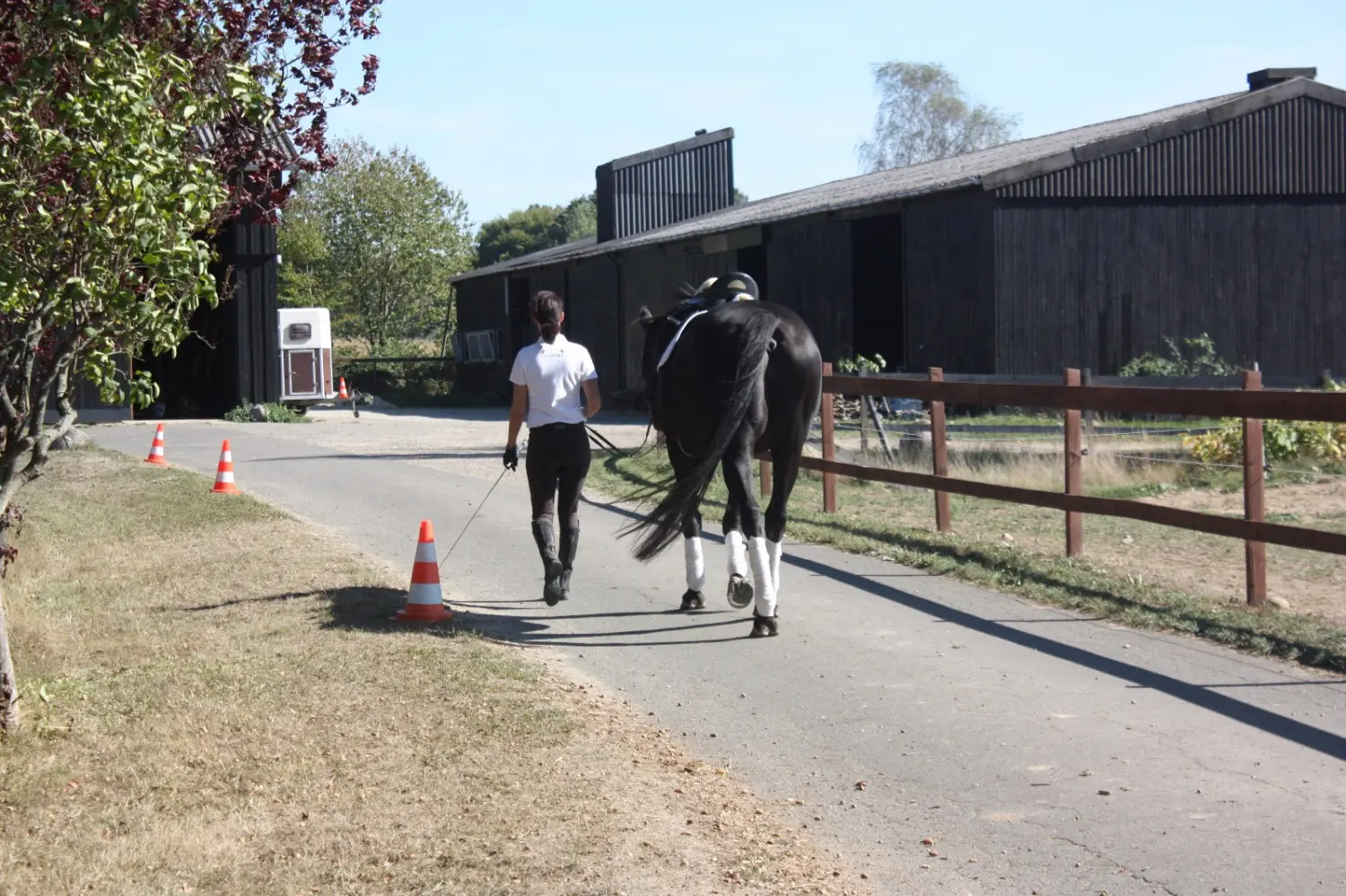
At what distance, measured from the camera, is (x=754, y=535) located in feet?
26.0

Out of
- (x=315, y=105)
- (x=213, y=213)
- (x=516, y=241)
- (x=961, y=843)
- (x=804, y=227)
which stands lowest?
(x=961, y=843)

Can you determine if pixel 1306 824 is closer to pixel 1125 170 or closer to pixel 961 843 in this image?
pixel 961 843

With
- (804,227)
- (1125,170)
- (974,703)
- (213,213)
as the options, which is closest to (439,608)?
(213,213)

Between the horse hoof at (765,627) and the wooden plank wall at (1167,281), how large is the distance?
57.8 feet

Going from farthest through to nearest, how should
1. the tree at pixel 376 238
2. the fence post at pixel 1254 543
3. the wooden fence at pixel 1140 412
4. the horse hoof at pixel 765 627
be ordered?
the tree at pixel 376 238, the fence post at pixel 1254 543, the horse hoof at pixel 765 627, the wooden fence at pixel 1140 412

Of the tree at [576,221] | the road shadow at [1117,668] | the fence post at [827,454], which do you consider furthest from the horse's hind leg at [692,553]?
the tree at [576,221]

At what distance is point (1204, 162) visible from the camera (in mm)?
25469

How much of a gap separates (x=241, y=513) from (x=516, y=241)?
9051cm

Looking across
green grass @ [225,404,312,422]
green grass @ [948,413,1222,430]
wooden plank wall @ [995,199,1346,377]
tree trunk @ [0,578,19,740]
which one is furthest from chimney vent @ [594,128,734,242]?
tree trunk @ [0,578,19,740]

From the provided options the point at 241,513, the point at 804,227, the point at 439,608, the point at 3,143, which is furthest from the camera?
the point at 804,227

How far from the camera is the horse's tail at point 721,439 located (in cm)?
793

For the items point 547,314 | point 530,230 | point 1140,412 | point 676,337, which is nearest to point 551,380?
point 547,314

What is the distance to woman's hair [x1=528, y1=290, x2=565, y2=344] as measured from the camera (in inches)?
339

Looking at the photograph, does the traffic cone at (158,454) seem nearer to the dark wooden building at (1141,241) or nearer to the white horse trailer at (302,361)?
the dark wooden building at (1141,241)
